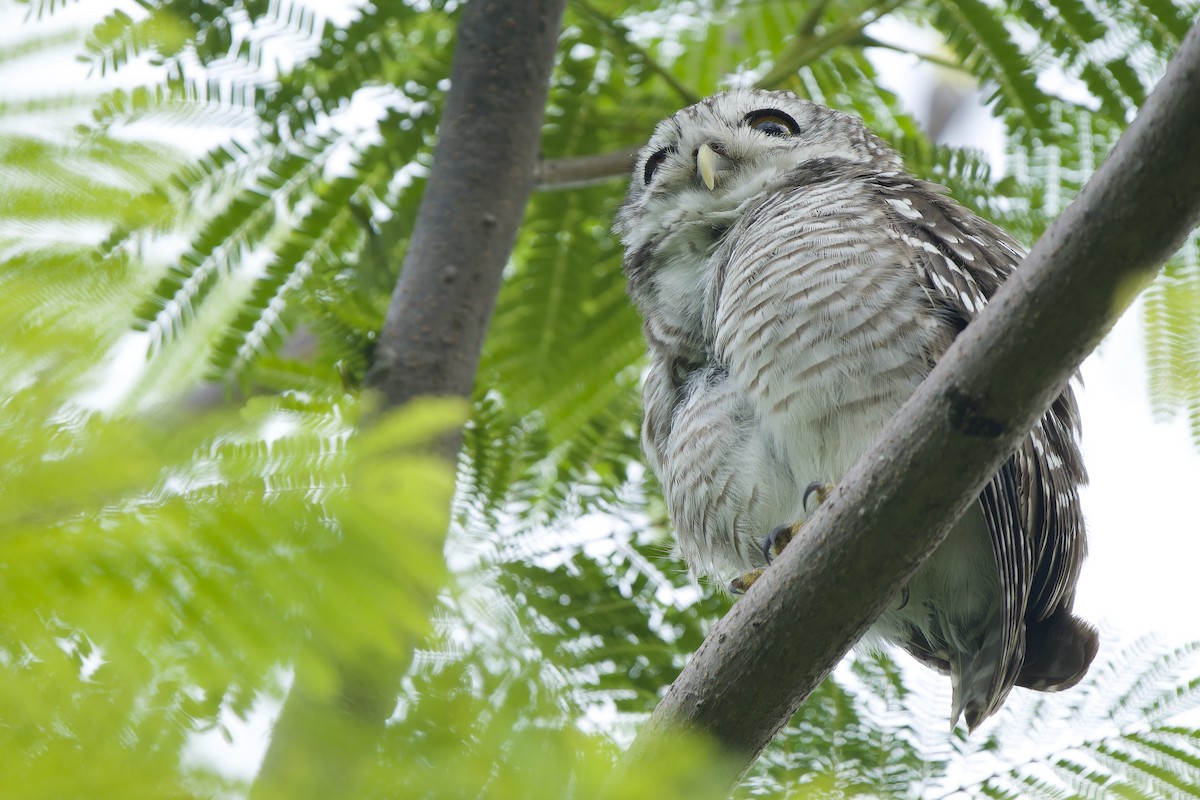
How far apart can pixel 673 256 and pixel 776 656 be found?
1.70 metres

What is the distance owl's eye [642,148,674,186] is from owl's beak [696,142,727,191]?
Answer: 0.43ft

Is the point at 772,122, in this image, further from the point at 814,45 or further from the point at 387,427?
the point at 387,427

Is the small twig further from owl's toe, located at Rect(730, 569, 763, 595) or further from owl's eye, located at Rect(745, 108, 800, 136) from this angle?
owl's toe, located at Rect(730, 569, 763, 595)

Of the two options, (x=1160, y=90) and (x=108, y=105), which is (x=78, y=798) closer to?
(x=108, y=105)

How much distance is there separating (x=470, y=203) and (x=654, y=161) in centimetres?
64

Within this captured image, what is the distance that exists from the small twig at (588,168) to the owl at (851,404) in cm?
39

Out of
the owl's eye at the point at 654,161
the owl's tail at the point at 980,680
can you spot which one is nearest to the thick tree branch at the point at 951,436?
the owl's tail at the point at 980,680

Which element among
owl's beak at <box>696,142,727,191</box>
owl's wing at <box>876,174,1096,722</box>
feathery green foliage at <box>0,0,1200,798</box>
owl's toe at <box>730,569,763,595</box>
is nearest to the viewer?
feathery green foliage at <box>0,0,1200,798</box>

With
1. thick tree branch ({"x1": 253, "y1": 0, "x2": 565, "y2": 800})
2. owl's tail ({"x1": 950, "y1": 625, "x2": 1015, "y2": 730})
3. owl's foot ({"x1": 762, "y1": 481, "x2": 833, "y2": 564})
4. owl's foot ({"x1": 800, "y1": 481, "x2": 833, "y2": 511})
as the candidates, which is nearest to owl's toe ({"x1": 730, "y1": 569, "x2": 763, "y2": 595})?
owl's foot ({"x1": 762, "y1": 481, "x2": 833, "y2": 564})

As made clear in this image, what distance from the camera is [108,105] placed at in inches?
33.4

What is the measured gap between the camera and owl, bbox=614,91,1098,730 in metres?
2.55

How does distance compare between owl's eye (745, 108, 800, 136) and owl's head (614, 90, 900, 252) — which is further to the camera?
owl's eye (745, 108, 800, 136)

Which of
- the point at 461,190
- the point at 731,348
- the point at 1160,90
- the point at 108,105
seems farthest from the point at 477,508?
the point at 108,105

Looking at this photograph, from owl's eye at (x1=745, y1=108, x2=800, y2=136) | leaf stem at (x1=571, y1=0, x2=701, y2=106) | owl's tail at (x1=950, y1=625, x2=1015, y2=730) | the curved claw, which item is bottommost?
owl's tail at (x1=950, y1=625, x2=1015, y2=730)
